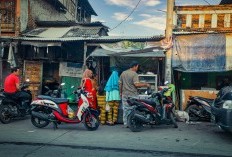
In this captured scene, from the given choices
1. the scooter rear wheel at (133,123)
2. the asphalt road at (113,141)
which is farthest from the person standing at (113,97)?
the scooter rear wheel at (133,123)

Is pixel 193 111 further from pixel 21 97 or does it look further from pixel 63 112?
pixel 21 97

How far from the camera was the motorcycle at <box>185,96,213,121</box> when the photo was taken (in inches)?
410

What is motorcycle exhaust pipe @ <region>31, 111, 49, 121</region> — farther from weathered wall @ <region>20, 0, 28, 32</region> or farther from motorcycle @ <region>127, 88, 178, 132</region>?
weathered wall @ <region>20, 0, 28, 32</region>

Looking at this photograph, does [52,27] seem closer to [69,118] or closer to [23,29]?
[23,29]

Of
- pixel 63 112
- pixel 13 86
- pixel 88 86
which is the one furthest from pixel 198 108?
pixel 13 86

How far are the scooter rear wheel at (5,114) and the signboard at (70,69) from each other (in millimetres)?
4430

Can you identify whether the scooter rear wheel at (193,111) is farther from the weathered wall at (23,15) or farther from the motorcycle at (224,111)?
the weathered wall at (23,15)

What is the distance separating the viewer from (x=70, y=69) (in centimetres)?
1430

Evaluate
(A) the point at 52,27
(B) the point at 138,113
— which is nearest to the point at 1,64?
(A) the point at 52,27

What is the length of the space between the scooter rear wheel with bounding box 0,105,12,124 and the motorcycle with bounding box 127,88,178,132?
13.9ft

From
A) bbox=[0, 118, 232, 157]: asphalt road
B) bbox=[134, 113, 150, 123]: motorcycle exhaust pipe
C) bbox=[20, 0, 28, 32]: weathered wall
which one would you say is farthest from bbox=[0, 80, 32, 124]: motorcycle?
bbox=[20, 0, 28, 32]: weathered wall

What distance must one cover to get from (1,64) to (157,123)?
8588mm

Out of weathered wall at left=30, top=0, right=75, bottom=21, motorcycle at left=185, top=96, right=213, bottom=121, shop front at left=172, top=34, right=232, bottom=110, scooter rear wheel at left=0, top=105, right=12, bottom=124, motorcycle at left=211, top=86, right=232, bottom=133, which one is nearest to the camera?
motorcycle at left=211, top=86, right=232, bottom=133

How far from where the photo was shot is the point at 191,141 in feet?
24.5
